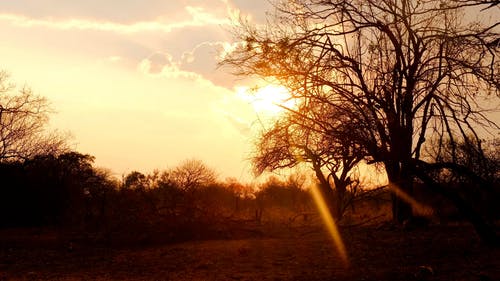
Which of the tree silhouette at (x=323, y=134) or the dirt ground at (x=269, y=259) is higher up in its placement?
the tree silhouette at (x=323, y=134)

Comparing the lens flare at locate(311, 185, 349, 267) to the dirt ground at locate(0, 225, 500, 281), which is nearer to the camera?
the dirt ground at locate(0, 225, 500, 281)

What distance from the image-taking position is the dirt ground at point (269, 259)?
10.2 metres

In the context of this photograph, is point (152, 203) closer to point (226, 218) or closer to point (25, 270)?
point (226, 218)

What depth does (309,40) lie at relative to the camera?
1014 centimetres

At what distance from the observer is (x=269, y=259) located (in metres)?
12.7

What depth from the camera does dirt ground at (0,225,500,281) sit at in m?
10.2

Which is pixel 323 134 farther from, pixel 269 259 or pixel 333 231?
pixel 333 231

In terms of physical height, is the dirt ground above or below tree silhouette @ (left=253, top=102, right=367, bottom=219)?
below

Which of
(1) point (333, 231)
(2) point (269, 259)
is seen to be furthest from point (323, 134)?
(1) point (333, 231)

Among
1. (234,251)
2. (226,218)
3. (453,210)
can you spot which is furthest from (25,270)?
(453,210)

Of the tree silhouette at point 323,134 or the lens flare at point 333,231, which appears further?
the lens flare at point 333,231

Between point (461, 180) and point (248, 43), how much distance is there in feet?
18.6

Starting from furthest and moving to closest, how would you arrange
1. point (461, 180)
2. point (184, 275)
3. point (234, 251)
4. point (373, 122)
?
point (234, 251)
point (461, 180)
point (184, 275)
point (373, 122)

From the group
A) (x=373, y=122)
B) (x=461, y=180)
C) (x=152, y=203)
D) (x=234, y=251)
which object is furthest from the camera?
(x=152, y=203)
